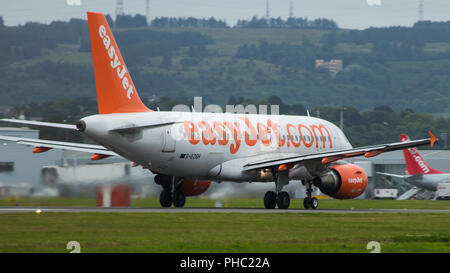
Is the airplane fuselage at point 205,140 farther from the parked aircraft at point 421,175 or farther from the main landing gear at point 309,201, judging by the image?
the parked aircraft at point 421,175

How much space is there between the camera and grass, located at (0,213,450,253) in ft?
67.3

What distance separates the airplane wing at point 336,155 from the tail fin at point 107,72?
262 inches

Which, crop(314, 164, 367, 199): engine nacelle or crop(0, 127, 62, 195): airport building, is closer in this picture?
crop(0, 127, 62, 195): airport building

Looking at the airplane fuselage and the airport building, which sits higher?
the airplane fuselage

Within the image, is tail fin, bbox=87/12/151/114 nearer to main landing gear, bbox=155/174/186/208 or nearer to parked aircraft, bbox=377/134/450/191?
main landing gear, bbox=155/174/186/208

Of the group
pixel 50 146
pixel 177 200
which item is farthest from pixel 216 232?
pixel 50 146

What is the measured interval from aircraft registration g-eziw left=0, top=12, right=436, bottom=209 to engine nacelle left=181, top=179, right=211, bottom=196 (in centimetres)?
5

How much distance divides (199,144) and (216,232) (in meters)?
13.1

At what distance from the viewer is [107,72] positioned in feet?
113

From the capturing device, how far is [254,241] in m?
22.2

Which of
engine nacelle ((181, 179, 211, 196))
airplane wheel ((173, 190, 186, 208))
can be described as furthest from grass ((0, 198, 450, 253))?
engine nacelle ((181, 179, 211, 196))

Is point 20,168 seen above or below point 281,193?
above

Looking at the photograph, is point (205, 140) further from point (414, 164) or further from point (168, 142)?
point (414, 164)

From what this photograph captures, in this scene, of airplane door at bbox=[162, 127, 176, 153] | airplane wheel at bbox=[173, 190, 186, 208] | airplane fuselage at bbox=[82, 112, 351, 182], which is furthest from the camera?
airplane wheel at bbox=[173, 190, 186, 208]
